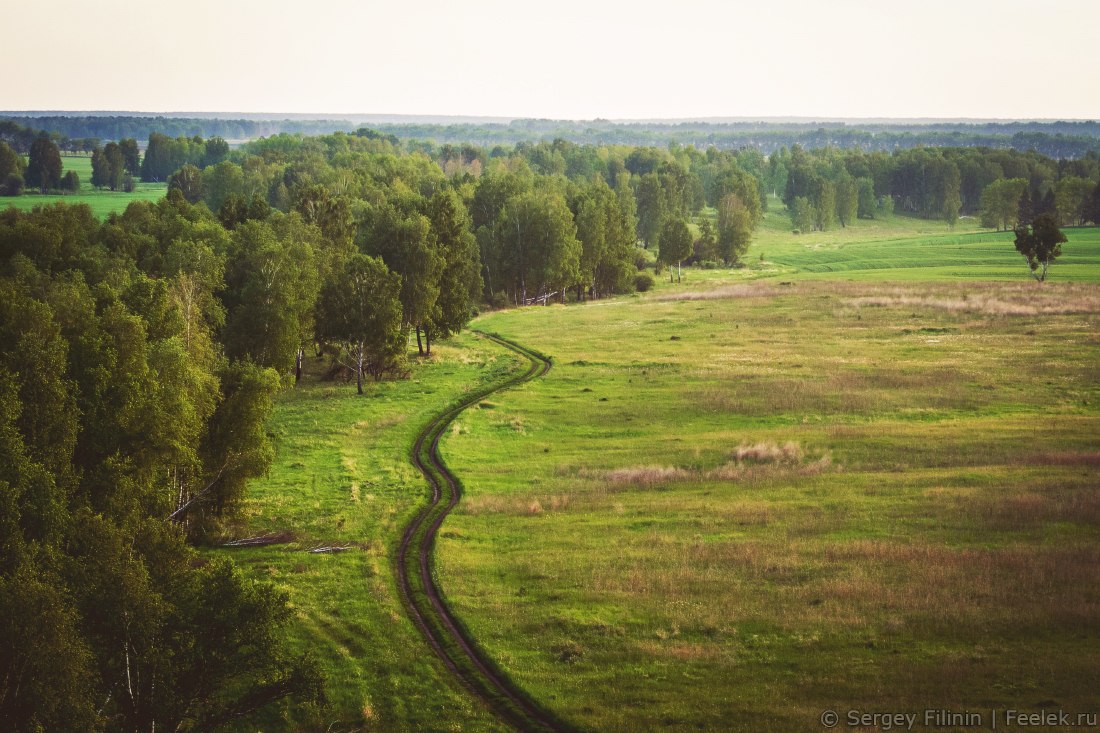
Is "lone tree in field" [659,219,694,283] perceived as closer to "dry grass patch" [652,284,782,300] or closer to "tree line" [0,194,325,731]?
"dry grass patch" [652,284,782,300]

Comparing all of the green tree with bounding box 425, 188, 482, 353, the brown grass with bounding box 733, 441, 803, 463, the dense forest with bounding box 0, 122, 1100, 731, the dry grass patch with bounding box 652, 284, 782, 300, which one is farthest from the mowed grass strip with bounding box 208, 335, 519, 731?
the dry grass patch with bounding box 652, 284, 782, 300

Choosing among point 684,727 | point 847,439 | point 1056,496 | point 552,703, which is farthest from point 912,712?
point 847,439

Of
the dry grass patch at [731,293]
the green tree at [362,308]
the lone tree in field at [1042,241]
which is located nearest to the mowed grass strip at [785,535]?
the green tree at [362,308]

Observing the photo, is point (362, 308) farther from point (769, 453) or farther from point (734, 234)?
point (734, 234)

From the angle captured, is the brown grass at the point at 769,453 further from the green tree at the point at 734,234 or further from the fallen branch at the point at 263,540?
the green tree at the point at 734,234

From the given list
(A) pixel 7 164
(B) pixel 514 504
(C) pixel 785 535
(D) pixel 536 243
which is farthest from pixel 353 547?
(A) pixel 7 164

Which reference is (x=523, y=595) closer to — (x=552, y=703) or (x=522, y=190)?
(x=552, y=703)
